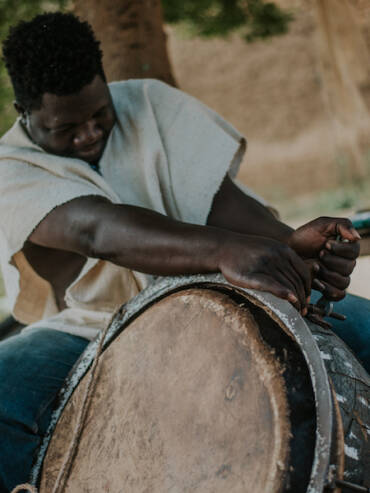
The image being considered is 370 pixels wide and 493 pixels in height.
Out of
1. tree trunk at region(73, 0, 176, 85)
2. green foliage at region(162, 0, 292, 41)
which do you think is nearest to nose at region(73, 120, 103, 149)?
tree trunk at region(73, 0, 176, 85)

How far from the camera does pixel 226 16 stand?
22.3ft

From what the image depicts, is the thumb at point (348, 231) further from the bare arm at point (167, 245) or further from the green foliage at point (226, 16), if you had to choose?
the green foliage at point (226, 16)

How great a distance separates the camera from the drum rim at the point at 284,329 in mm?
1018

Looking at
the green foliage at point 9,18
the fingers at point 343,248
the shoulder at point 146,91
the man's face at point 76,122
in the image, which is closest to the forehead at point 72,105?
the man's face at point 76,122

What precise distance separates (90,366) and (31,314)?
590 millimetres

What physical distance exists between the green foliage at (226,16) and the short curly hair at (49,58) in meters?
4.87

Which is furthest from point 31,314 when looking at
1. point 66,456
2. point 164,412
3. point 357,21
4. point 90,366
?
point 357,21

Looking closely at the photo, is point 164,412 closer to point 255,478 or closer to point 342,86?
point 255,478

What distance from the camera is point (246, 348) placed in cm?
122

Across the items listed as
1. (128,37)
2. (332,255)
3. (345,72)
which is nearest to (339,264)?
(332,255)

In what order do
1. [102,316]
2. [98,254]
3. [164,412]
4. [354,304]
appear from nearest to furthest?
[164,412] < [98,254] < [354,304] < [102,316]

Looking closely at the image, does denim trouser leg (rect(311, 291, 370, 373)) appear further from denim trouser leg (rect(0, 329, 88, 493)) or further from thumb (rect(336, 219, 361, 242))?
denim trouser leg (rect(0, 329, 88, 493))

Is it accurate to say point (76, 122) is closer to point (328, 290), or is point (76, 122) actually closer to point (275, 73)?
point (328, 290)

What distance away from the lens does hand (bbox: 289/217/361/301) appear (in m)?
1.41
